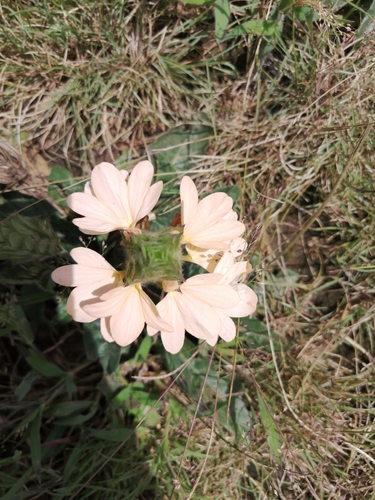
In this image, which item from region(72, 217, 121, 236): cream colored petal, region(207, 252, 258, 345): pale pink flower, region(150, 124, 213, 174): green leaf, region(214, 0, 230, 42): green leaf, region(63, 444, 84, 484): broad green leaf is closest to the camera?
region(72, 217, 121, 236): cream colored petal

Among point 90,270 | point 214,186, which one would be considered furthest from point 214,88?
point 90,270

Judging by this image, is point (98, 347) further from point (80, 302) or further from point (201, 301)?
point (201, 301)

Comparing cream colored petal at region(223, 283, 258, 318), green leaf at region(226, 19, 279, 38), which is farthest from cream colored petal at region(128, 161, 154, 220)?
green leaf at region(226, 19, 279, 38)

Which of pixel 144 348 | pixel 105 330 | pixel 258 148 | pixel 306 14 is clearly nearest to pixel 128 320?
pixel 105 330

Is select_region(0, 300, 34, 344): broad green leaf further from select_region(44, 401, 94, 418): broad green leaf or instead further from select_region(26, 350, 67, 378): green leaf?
select_region(44, 401, 94, 418): broad green leaf

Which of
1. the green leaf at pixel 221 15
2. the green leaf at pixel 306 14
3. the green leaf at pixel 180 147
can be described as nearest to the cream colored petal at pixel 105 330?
the green leaf at pixel 180 147

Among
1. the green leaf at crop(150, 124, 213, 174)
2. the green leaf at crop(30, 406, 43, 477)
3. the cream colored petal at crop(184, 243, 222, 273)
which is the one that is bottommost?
the green leaf at crop(30, 406, 43, 477)

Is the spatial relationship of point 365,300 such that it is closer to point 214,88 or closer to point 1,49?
point 214,88
